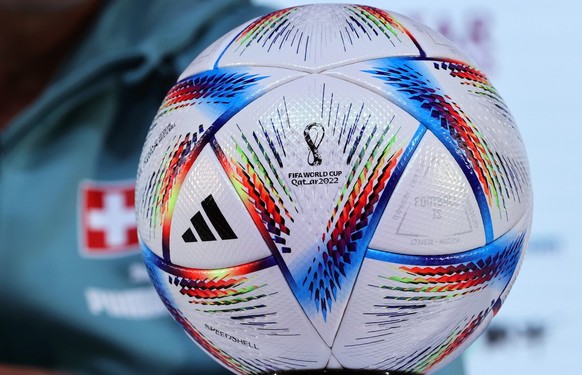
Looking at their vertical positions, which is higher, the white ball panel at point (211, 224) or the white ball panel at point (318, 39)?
the white ball panel at point (318, 39)

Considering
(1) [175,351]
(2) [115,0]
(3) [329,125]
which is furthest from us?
(2) [115,0]

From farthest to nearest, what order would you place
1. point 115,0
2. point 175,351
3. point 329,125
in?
point 115,0 → point 175,351 → point 329,125

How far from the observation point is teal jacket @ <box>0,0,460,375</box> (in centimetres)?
87

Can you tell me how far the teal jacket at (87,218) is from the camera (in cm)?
87

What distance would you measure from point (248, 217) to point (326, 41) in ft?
0.30

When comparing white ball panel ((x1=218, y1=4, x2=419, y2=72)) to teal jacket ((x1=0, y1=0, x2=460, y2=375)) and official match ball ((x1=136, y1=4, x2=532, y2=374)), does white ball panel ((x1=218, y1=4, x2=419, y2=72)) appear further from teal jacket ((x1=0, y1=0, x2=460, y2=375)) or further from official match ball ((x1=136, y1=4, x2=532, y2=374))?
teal jacket ((x1=0, y1=0, x2=460, y2=375))

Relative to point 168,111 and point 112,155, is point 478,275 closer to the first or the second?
point 168,111

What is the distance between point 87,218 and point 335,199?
50cm

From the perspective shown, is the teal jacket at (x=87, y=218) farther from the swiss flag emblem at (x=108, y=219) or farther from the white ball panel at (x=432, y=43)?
the white ball panel at (x=432, y=43)

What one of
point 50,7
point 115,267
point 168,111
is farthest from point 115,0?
point 168,111

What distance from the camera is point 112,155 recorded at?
92 cm

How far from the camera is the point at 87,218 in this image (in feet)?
2.91

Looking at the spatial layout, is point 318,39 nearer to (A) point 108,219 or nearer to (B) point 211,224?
(B) point 211,224

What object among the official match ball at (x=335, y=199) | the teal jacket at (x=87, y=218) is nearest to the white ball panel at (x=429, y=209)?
the official match ball at (x=335, y=199)
